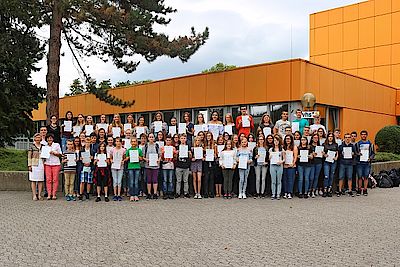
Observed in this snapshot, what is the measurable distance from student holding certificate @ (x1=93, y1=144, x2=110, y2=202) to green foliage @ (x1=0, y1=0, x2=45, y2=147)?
762 centimetres

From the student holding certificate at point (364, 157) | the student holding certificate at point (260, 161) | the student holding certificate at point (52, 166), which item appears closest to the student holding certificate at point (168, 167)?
the student holding certificate at point (260, 161)

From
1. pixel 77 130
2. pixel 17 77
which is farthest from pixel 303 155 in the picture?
pixel 17 77

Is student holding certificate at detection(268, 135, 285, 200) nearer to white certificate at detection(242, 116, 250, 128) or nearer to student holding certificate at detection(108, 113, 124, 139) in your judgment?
white certificate at detection(242, 116, 250, 128)

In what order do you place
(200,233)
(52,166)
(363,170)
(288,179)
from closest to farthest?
(200,233) → (52,166) → (288,179) → (363,170)

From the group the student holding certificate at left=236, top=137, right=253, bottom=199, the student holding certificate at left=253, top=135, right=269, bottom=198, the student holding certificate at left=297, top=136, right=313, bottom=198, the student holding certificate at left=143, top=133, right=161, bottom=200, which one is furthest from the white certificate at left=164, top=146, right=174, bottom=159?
the student holding certificate at left=297, top=136, right=313, bottom=198

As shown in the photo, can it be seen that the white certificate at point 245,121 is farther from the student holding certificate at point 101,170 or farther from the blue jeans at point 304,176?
the student holding certificate at point 101,170

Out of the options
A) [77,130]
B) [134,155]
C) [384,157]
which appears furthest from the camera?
[384,157]

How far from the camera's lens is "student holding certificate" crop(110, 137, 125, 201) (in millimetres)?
11938

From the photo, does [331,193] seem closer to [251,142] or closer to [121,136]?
[251,142]

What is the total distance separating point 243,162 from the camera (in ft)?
40.5

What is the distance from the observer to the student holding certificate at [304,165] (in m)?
12.5

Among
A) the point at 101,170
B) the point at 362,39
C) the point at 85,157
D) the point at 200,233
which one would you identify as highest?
the point at 362,39

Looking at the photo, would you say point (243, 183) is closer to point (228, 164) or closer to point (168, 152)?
point (228, 164)

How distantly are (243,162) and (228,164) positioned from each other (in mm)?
392
